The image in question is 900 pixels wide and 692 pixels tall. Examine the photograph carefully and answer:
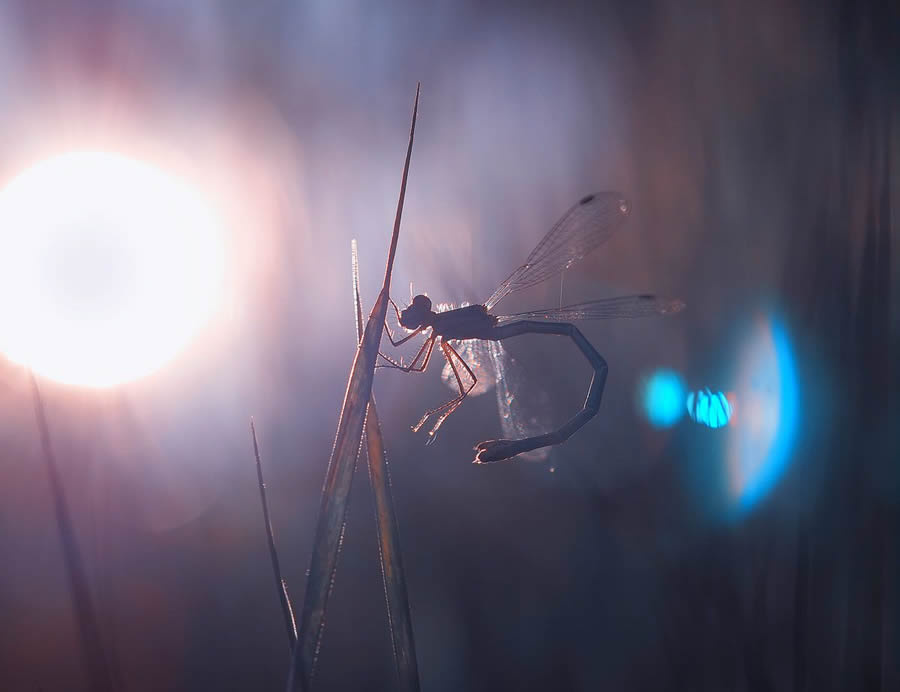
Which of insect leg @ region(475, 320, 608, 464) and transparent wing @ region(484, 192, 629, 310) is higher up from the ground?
transparent wing @ region(484, 192, 629, 310)

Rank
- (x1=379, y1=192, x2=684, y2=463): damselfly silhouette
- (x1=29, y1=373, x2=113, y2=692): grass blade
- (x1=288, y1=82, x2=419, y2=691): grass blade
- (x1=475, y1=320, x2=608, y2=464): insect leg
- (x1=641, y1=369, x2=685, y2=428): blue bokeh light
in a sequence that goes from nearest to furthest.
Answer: (x1=288, y1=82, x2=419, y2=691): grass blade, (x1=29, y1=373, x2=113, y2=692): grass blade, (x1=475, y1=320, x2=608, y2=464): insect leg, (x1=379, y1=192, x2=684, y2=463): damselfly silhouette, (x1=641, y1=369, x2=685, y2=428): blue bokeh light

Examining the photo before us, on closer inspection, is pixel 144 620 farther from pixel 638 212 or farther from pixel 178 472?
pixel 638 212

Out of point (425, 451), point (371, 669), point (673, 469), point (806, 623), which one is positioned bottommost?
point (371, 669)

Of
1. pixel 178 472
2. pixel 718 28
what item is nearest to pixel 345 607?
pixel 178 472

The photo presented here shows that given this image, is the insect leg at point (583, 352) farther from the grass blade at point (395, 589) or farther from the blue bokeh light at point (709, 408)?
the grass blade at point (395, 589)

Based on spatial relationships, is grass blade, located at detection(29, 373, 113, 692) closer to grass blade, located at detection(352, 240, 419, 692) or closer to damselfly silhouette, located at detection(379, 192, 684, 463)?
grass blade, located at detection(352, 240, 419, 692)

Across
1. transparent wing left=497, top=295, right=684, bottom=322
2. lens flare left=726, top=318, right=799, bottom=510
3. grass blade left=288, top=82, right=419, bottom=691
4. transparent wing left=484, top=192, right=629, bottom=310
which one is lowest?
lens flare left=726, top=318, right=799, bottom=510

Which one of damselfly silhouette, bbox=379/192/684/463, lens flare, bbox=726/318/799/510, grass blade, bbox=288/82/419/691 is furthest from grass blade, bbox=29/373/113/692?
lens flare, bbox=726/318/799/510
